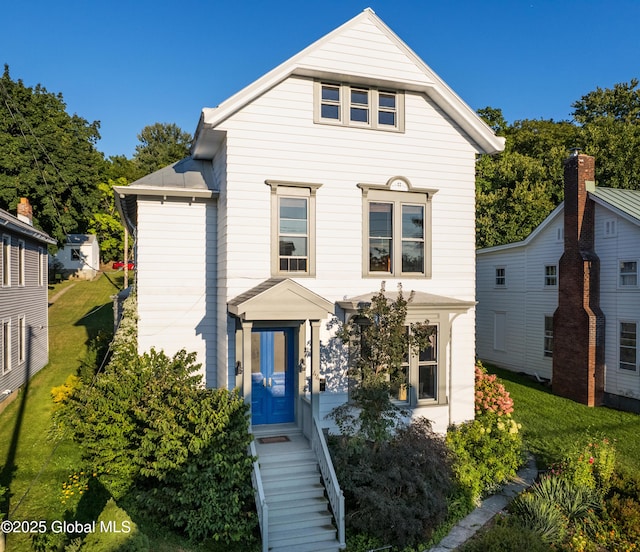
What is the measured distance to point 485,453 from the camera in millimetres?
11906

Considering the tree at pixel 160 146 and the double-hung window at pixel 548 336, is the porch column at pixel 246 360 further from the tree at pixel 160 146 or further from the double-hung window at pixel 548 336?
the tree at pixel 160 146

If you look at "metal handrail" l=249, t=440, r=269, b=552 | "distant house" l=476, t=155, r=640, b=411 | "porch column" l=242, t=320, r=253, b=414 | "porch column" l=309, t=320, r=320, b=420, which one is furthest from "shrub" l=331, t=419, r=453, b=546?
"distant house" l=476, t=155, r=640, b=411

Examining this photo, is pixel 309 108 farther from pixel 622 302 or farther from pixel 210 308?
pixel 622 302

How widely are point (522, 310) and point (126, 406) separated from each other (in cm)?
1883

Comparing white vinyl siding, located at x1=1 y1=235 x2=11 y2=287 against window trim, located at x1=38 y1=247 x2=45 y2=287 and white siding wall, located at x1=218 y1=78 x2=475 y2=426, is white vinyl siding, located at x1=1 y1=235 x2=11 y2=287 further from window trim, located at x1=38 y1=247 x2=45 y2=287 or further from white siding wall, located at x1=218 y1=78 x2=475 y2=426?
white siding wall, located at x1=218 y1=78 x2=475 y2=426

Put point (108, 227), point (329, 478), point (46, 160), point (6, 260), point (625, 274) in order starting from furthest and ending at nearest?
1. point (108, 227)
2. point (46, 160)
3. point (625, 274)
4. point (6, 260)
5. point (329, 478)

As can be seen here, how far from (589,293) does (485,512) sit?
11.4m

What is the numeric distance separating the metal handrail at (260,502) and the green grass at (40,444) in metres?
3.66

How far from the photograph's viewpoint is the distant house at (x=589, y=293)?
17.7 metres

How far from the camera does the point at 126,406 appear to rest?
35.3 ft

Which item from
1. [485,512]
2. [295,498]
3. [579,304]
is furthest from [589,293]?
[295,498]

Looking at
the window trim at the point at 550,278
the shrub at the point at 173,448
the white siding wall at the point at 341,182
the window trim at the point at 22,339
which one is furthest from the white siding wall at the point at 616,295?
the window trim at the point at 22,339

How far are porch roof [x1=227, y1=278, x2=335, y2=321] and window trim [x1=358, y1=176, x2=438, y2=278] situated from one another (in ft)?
6.88

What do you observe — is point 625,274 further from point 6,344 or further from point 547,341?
point 6,344
